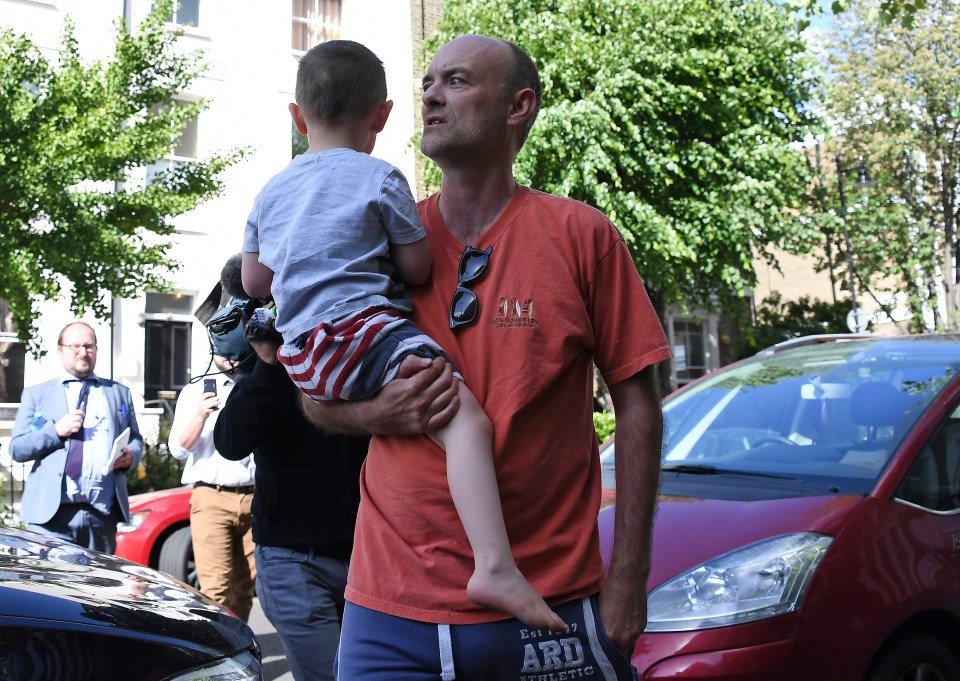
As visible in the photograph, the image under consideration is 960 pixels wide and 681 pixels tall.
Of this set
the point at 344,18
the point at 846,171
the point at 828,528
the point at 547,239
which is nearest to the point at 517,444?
the point at 547,239

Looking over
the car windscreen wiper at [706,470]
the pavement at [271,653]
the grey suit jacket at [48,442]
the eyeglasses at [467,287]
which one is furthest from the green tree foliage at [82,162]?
the eyeglasses at [467,287]

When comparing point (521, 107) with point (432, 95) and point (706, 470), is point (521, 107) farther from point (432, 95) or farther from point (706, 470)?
point (706, 470)

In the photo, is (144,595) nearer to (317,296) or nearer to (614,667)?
(317,296)

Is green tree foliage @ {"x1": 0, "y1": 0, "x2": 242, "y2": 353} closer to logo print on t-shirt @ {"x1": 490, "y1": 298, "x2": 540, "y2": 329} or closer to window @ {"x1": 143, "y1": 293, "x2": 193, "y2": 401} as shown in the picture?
window @ {"x1": 143, "y1": 293, "x2": 193, "y2": 401}

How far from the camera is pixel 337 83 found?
2615 millimetres

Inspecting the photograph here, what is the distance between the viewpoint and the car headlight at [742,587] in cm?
368

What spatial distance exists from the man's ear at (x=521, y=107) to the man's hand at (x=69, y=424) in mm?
4931

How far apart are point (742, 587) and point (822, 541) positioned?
0.34 meters

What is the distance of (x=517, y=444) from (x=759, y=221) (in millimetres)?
18623

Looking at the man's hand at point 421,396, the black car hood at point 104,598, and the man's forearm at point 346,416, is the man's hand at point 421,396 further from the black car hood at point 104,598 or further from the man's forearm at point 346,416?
the black car hood at point 104,598

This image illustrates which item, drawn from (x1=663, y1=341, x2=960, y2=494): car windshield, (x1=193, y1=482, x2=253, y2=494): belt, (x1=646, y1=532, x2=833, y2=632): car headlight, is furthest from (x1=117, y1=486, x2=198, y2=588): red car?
(x1=646, y1=532, x2=833, y2=632): car headlight

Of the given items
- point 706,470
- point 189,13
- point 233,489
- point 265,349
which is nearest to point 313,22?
point 189,13

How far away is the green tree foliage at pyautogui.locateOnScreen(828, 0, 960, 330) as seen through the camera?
89.8 ft

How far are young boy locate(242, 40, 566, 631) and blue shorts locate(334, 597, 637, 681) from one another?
0.06 metres
